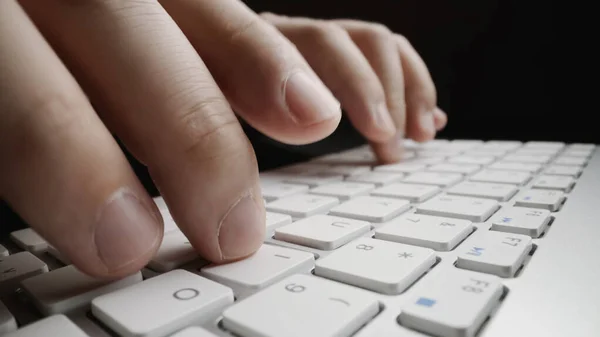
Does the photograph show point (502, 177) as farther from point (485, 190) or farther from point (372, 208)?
point (372, 208)

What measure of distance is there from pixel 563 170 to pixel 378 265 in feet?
1.78

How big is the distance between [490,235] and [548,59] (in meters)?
1.19

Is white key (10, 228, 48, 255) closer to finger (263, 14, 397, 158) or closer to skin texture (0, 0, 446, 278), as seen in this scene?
skin texture (0, 0, 446, 278)

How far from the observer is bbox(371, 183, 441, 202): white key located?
56 centimetres

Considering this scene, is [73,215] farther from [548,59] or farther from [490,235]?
[548,59]

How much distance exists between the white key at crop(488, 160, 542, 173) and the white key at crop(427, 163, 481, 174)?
0.11 feet

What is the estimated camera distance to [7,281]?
332 mm

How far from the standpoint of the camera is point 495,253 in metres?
0.35

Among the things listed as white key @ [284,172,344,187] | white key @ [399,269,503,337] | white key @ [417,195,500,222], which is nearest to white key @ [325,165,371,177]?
white key @ [284,172,344,187]

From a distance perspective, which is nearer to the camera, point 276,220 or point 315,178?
point 276,220

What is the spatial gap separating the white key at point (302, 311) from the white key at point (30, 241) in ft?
0.79

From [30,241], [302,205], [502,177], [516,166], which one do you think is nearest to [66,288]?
[30,241]

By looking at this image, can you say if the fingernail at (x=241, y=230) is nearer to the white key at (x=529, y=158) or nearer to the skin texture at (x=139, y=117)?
the skin texture at (x=139, y=117)

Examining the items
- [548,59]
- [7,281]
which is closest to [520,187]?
[7,281]
